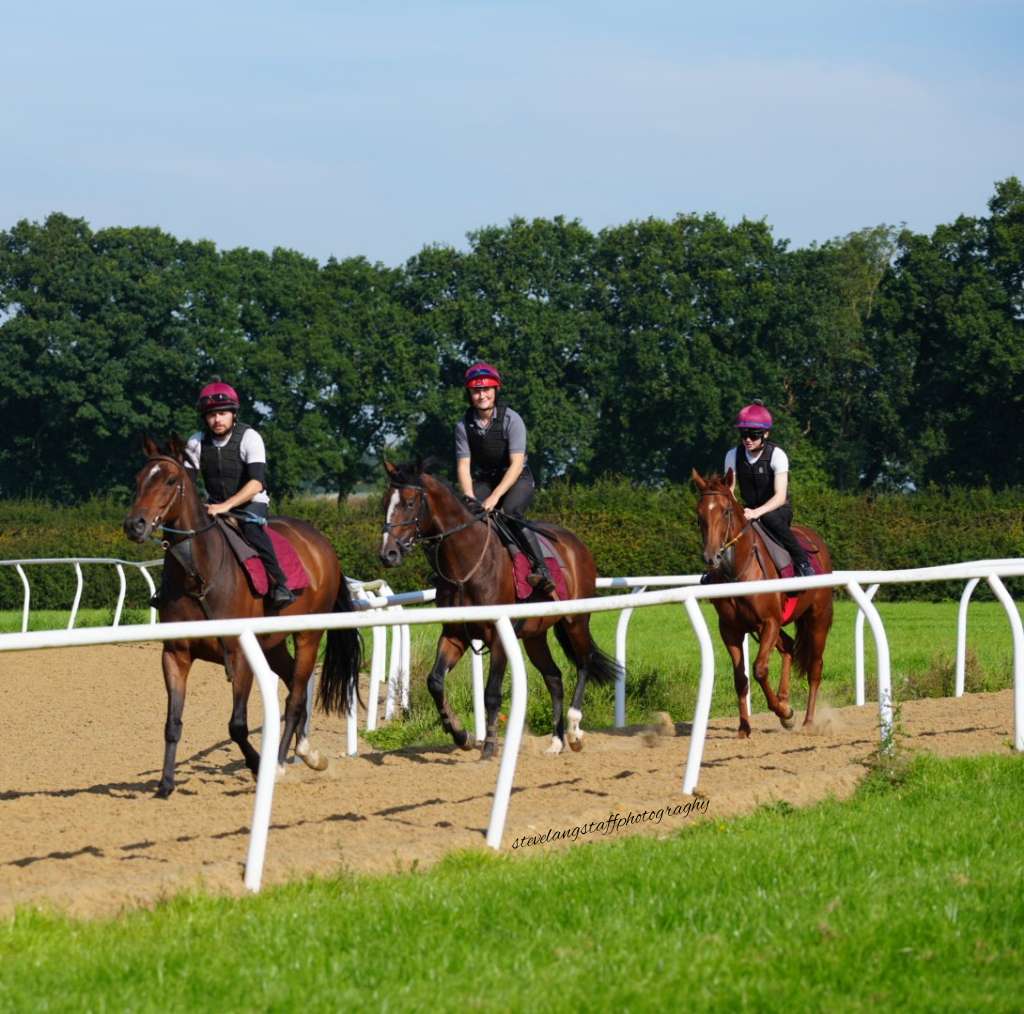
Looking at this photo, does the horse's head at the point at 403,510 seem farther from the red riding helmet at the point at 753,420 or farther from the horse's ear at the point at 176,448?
the red riding helmet at the point at 753,420

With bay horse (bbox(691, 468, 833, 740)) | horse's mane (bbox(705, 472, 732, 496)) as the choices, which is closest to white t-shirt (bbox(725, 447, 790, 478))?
bay horse (bbox(691, 468, 833, 740))

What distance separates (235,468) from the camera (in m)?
9.86

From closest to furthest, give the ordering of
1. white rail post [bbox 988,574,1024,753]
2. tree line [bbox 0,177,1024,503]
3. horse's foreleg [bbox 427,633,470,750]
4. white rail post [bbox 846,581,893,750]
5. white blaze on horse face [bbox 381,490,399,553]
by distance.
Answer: white rail post [bbox 846,581,893,750]
white rail post [bbox 988,574,1024,753]
white blaze on horse face [bbox 381,490,399,553]
horse's foreleg [bbox 427,633,470,750]
tree line [bbox 0,177,1024,503]

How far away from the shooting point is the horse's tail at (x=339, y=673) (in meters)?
10.5

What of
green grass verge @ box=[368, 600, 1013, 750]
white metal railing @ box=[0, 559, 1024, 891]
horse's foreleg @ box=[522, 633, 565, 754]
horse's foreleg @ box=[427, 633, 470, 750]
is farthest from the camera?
green grass verge @ box=[368, 600, 1013, 750]

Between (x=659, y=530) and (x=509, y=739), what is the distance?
27.9 metres

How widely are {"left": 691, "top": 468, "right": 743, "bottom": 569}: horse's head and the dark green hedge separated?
71.7 ft

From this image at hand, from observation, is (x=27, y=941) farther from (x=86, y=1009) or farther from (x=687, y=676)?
(x=687, y=676)

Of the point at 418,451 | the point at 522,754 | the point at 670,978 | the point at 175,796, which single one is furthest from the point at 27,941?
the point at 418,451

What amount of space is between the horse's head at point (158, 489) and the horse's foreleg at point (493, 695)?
2039mm

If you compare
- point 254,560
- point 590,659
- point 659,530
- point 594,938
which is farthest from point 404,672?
point 659,530

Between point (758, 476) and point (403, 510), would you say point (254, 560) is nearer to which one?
point (403, 510)

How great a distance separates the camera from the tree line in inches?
2156

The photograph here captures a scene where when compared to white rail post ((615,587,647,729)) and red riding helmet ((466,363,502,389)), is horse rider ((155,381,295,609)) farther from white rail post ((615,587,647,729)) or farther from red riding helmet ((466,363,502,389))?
white rail post ((615,587,647,729))
